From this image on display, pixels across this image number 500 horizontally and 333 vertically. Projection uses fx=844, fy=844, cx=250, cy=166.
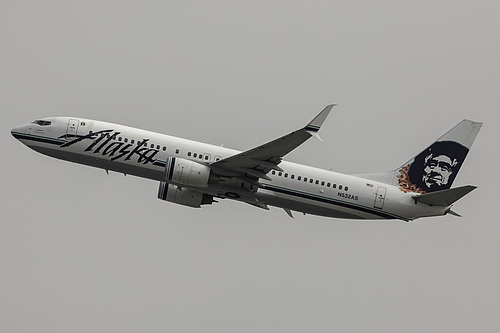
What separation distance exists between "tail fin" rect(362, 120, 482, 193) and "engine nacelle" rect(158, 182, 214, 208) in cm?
1106

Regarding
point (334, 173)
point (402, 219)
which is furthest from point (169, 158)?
point (402, 219)

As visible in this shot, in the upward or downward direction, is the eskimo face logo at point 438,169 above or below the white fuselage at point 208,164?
above

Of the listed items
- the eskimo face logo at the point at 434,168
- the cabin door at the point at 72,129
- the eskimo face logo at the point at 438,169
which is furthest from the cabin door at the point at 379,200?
the cabin door at the point at 72,129

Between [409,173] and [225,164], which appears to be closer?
[225,164]

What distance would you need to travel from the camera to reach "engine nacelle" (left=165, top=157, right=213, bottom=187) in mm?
51469

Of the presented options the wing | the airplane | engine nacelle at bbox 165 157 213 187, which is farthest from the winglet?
engine nacelle at bbox 165 157 213 187

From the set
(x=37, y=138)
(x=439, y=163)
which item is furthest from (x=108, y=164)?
(x=439, y=163)

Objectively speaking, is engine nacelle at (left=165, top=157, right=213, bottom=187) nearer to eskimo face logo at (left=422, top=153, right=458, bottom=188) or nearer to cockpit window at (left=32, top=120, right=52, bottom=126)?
cockpit window at (left=32, top=120, right=52, bottom=126)

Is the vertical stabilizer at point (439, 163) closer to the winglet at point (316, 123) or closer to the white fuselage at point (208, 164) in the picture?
the white fuselage at point (208, 164)

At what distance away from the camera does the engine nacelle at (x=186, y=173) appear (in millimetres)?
51469

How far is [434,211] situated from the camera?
5528cm

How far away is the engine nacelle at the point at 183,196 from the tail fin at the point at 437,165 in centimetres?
1106

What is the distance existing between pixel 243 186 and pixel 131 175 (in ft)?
23.6

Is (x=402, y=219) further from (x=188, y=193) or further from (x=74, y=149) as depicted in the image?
(x=74, y=149)
